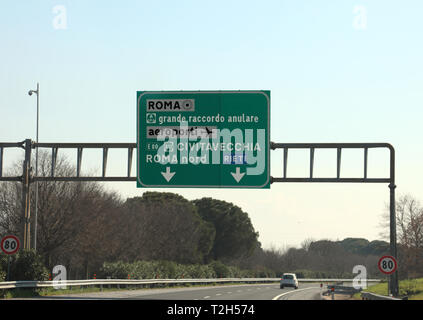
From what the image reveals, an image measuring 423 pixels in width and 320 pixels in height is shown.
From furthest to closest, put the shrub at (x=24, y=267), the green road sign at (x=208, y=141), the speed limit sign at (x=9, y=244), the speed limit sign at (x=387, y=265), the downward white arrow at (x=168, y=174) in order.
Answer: the shrub at (x=24, y=267), the downward white arrow at (x=168, y=174), the green road sign at (x=208, y=141), the speed limit sign at (x=9, y=244), the speed limit sign at (x=387, y=265)

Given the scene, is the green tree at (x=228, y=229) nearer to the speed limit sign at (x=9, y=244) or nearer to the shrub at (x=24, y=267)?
the shrub at (x=24, y=267)

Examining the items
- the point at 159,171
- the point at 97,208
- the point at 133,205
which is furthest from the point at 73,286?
the point at 133,205

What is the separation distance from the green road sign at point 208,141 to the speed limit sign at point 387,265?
19.0 feet

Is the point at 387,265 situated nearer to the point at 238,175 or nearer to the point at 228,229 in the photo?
the point at 238,175

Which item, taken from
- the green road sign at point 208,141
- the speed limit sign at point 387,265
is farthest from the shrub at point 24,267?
the speed limit sign at point 387,265

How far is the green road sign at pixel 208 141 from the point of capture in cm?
3166

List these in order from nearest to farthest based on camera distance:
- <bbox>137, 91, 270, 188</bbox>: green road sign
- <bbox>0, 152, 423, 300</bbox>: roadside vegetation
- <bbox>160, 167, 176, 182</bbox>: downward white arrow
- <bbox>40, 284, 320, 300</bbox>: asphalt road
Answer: <bbox>137, 91, 270, 188</bbox>: green road sign < <bbox>160, 167, 176, 182</bbox>: downward white arrow < <bbox>40, 284, 320, 300</bbox>: asphalt road < <bbox>0, 152, 423, 300</bbox>: roadside vegetation

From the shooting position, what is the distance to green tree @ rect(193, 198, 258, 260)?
116000mm

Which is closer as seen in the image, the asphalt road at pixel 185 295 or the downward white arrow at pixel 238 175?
the downward white arrow at pixel 238 175

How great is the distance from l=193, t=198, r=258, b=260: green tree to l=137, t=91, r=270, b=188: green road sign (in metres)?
83.3

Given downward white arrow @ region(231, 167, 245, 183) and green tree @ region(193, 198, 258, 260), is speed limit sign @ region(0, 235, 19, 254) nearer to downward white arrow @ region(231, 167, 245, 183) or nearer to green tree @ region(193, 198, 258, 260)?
downward white arrow @ region(231, 167, 245, 183)

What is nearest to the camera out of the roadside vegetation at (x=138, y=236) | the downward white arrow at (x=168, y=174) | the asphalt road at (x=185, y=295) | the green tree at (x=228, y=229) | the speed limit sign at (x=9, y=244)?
the speed limit sign at (x=9, y=244)

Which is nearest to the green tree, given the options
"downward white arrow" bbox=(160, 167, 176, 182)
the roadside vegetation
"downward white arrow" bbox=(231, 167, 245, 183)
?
the roadside vegetation
